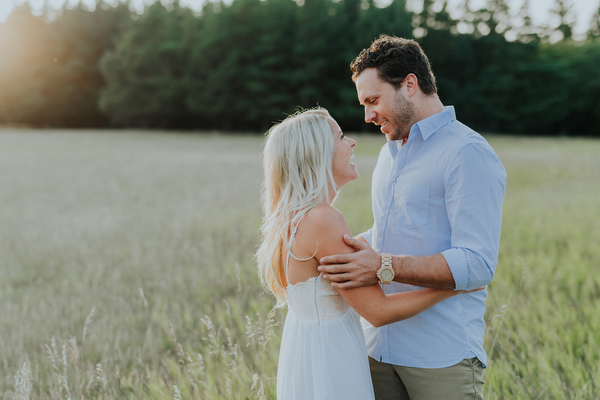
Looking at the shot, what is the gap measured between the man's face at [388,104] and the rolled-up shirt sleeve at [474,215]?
39cm

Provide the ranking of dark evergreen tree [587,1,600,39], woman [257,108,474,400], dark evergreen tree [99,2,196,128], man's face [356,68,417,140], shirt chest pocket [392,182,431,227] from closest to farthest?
1. woman [257,108,474,400]
2. shirt chest pocket [392,182,431,227]
3. man's face [356,68,417,140]
4. dark evergreen tree [99,2,196,128]
5. dark evergreen tree [587,1,600,39]

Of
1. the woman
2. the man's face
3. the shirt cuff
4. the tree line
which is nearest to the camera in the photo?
the shirt cuff

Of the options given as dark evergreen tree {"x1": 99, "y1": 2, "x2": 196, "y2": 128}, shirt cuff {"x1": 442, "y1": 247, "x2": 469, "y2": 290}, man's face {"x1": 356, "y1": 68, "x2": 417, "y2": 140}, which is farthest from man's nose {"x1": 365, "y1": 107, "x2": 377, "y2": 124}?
dark evergreen tree {"x1": 99, "y1": 2, "x2": 196, "y2": 128}

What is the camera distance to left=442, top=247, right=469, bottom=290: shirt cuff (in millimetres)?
1895

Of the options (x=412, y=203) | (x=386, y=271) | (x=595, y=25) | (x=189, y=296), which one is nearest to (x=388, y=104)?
(x=412, y=203)

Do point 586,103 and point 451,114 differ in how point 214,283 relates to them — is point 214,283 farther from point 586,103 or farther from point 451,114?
point 586,103

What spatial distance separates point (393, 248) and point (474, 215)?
0.48m

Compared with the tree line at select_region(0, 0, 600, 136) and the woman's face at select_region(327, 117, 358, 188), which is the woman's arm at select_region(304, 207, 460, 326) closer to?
the woman's face at select_region(327, 117, 358, 188)

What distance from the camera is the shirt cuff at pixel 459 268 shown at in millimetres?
1895

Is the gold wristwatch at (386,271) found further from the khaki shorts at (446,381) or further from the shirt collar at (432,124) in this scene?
the shirt collar at (432,124)

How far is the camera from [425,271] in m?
1.94

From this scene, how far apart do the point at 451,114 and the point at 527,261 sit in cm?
431

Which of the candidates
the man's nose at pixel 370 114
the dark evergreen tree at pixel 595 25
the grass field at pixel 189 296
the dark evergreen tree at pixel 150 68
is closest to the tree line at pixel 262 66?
the dark evergreen tree at pixel 150 68

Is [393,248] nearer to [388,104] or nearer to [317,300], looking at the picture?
[317,300]
